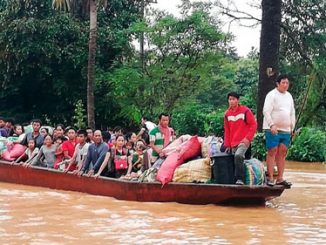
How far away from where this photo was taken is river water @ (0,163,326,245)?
702cm

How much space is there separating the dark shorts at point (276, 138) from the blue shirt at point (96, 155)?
2809mm

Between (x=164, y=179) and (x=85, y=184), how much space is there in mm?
2059

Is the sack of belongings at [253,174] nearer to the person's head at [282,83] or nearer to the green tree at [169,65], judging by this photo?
the person's head at [282,83]

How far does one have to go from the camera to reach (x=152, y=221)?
A: 26.9 ft

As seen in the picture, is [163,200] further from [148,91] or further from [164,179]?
[148,91]

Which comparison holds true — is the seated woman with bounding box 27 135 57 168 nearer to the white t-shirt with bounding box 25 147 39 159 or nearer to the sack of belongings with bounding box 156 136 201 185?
the white t-shirt with bounding box 25 147 39 159

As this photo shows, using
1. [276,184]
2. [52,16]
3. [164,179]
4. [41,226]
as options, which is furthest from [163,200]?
[52,16]

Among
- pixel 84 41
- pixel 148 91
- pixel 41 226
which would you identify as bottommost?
pixel 41 226

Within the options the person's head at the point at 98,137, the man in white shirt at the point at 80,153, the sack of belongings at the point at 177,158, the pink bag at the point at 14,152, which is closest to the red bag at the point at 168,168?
the sack of belongings at the point at 177,158

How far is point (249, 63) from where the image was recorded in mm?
43969

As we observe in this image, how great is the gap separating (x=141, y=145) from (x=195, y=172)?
7.26ft

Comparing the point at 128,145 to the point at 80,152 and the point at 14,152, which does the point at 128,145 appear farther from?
the point at 14,152

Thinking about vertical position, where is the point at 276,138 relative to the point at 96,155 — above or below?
above

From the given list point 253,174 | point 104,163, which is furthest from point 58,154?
point 253,174
